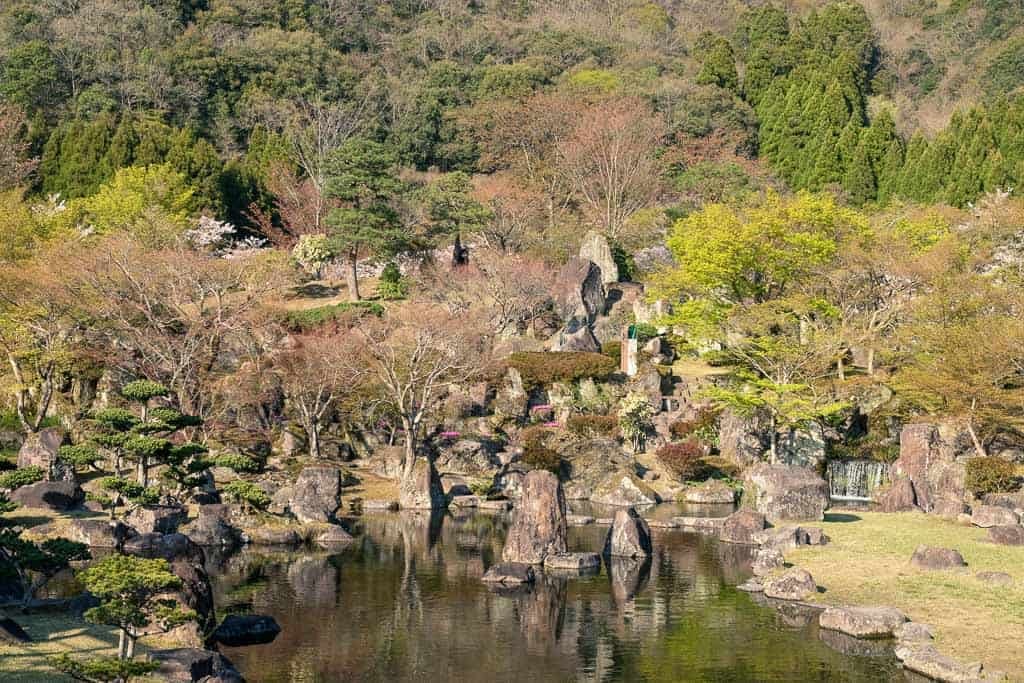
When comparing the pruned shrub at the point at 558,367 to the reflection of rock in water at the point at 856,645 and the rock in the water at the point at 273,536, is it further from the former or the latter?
the reflection of rock in water at the point at 856,645

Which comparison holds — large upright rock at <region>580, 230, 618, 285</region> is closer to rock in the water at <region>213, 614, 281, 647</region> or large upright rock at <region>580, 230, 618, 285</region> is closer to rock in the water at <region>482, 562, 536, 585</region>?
rock in the water at <region>482, 562, 536, 585</region>

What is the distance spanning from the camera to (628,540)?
105ft

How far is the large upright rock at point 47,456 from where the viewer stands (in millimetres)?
37375

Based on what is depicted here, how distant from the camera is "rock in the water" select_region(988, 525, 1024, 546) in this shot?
30.7 metres

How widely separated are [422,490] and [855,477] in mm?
16816

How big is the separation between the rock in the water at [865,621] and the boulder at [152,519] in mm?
18042

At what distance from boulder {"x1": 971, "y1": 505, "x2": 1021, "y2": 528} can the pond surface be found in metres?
7.39

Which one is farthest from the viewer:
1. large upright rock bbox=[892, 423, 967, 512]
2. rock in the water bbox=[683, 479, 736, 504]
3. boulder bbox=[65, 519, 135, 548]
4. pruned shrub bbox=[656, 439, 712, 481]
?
pruned shrub bbox=[656, 439, 712, 481]

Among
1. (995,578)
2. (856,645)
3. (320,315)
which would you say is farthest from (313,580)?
(320,315)

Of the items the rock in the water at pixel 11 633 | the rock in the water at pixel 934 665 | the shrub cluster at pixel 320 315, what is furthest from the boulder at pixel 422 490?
the rock in the water at pixel 11 633

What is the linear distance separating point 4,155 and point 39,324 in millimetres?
21120

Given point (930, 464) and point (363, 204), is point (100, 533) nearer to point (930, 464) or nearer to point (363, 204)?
point (930, 464)

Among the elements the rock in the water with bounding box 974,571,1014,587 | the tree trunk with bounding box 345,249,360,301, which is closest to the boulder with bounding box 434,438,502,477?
the tree trunk with bounding box 345,249,360,301

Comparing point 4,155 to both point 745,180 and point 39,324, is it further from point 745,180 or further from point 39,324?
point 745,180
